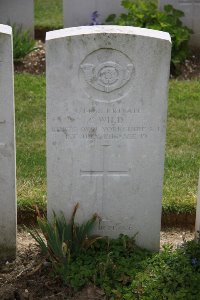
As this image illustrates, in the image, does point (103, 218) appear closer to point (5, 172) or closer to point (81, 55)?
point (5, 172)

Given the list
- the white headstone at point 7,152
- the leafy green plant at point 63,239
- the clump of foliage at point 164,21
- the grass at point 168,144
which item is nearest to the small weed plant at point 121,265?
the leafy green plant at point 63,239

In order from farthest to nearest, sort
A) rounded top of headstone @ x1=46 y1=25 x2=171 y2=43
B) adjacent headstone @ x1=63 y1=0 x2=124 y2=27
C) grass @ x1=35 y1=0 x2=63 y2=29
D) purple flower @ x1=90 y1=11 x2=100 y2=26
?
1. grass @ x1=35 y1=0 x2=63 y2=29
2. adjacent headstone @ x1=63 y1=0 x2=124 y2=27
3. purple flower @ x1=90 y1=11 x2=100 y2=26
4. rounded top of headstone @ x1=46 y1=25 x2=171 y2=43

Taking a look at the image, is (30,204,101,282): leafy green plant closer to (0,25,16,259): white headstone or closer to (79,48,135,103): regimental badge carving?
(0,25,16,259): white headstone

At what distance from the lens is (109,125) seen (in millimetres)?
4605

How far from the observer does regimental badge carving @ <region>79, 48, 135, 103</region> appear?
4.43 m

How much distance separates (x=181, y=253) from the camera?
4.75 metres

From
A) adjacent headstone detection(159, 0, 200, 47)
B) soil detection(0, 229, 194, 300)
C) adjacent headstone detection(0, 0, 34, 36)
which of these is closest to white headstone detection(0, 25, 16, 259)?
soil detection(0, 229, 194, 300)

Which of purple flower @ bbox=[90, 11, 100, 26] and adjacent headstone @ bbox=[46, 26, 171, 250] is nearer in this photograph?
adjacent headstone @ bbox=[46, 26, 171, 250]

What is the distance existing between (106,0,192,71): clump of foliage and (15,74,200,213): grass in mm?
606

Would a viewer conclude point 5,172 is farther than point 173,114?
Answer: No

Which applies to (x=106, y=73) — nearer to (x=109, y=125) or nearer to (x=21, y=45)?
(x=109, y=125)

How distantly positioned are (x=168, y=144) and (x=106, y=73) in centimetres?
245

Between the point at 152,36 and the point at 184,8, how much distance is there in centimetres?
511

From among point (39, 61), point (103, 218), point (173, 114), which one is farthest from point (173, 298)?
point (39, 61)
